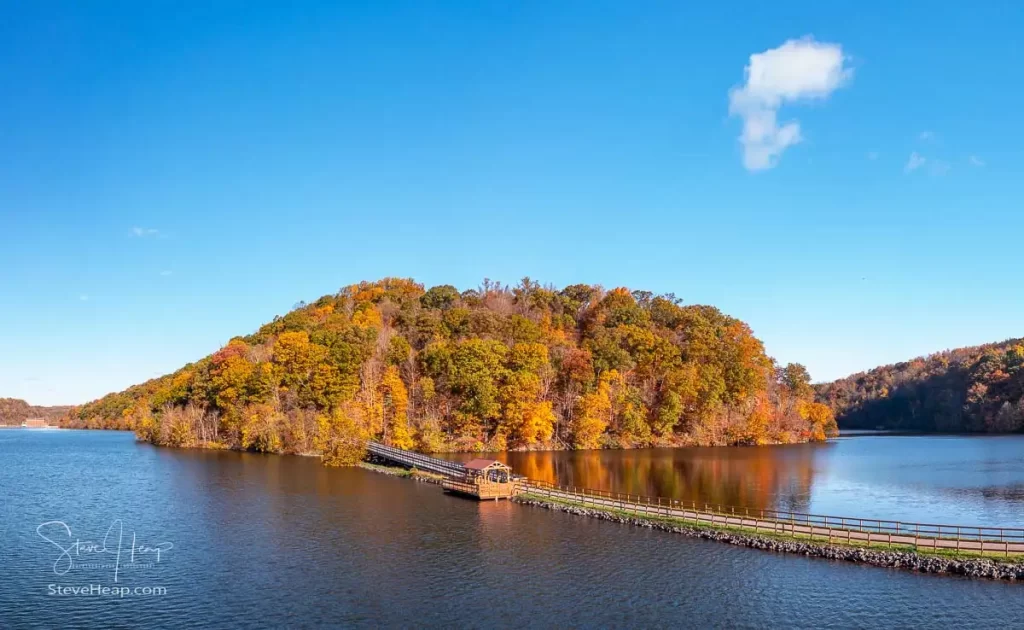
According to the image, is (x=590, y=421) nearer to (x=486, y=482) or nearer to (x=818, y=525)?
(x=486, y=482)

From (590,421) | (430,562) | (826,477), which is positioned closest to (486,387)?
(590,421)

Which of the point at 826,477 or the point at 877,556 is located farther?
the point at 826,477

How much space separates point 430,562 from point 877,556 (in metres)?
27.1

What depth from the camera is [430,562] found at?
41875mm

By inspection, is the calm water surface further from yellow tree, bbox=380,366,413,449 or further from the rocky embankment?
the rocky embankment

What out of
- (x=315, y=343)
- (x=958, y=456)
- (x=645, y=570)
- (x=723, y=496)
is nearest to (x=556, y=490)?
(x=723, y=496)

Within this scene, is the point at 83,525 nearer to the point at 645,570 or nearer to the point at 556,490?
the point at 556,490

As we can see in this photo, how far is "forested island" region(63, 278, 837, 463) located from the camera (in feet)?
375

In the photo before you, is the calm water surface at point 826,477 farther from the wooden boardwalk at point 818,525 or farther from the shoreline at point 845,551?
the shoreline at point 845,551

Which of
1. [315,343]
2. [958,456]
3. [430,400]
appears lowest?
[958,456]

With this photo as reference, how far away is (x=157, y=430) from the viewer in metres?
137

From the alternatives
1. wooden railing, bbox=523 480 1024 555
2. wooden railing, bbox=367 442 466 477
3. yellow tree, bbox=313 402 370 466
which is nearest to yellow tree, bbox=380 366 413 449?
yellow tree, bbox=313 402 370 466

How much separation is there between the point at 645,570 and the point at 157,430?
128 m

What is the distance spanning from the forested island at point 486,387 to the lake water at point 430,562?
107 feet
